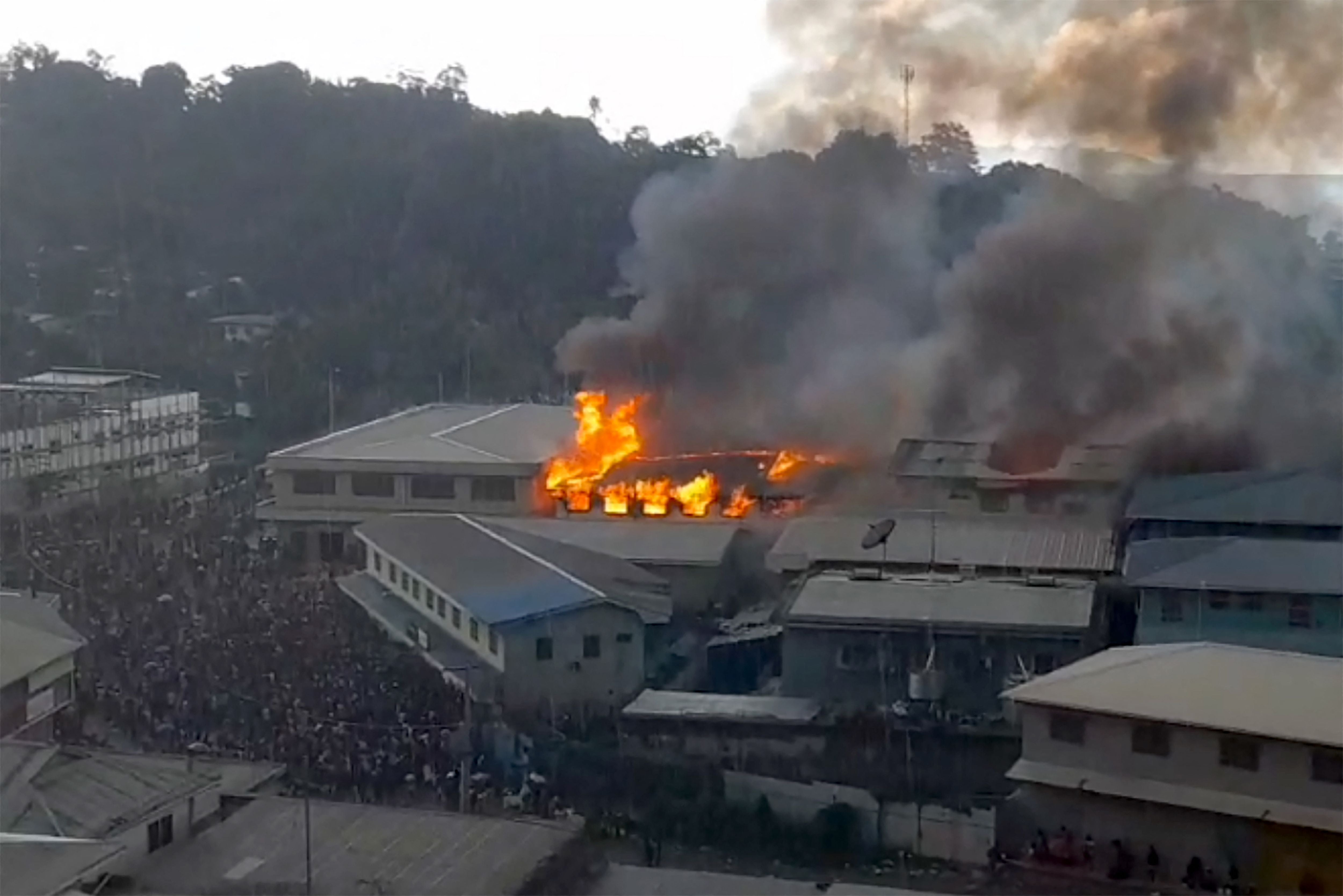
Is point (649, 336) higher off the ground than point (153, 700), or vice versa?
point (649, 336)

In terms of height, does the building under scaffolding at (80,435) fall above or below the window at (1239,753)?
above

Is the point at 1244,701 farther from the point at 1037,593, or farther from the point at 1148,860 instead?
the point at 1037,593

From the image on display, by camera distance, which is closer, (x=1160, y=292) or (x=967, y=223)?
(x=1160, y=292)

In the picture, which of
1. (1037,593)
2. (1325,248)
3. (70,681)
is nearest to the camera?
(70,681)

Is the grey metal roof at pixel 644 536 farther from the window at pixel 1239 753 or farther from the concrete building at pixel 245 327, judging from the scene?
the window at pixel 1239 753

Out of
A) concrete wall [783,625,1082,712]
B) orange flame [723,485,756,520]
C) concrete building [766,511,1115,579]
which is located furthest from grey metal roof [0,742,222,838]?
orange flame [723,485,756,520]

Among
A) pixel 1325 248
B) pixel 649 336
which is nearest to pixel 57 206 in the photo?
pixel 649 336

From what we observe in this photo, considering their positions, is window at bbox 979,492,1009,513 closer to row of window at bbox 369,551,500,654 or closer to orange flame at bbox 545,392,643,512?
orange flame at bbox 545,392,643,512

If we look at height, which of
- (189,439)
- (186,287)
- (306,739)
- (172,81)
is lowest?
(306,739)

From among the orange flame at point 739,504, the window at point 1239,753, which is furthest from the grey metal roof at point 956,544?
the window at point 1239,753
